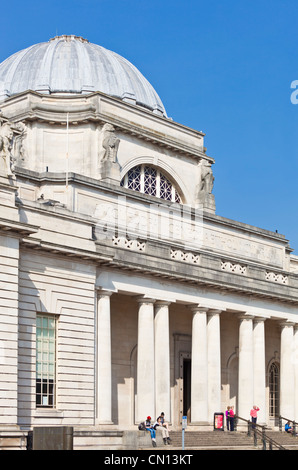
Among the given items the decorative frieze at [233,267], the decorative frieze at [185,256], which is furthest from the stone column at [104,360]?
the decorative frieze at [233,267]

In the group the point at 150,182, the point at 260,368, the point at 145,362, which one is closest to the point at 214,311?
the point at 260,368

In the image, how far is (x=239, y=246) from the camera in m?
52.7

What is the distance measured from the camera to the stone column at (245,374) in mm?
46906

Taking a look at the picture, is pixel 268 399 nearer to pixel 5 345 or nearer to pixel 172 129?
pixel 172 129

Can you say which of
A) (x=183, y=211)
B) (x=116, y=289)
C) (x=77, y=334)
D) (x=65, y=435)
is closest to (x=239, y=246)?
(x=183, y=211)

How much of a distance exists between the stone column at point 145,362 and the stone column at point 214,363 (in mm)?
4356

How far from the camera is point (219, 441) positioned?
4134 cm

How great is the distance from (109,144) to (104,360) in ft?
48.4

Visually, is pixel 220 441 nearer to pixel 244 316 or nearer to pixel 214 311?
pixel 214 311

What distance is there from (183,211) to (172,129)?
28.7 ft

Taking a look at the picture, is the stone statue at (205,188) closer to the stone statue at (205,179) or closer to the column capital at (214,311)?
the stone statue at (205,179)

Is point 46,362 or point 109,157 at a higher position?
point 109,157

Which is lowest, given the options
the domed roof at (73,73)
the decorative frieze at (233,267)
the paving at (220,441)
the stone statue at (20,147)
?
the paving at (220,441)

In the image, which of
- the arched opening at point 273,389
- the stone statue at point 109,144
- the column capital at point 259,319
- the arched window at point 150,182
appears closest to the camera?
the column capital at point 259,319
